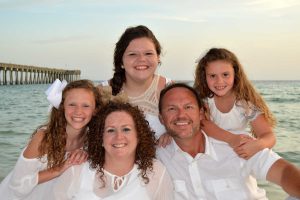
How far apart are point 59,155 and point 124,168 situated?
772 mm

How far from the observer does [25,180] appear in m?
3.82

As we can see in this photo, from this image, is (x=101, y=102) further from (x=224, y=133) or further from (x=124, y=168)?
(x=224, y=133)

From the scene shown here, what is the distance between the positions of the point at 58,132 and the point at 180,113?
1279 millimetres

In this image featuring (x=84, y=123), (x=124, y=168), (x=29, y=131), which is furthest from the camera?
(x=29, y=131)

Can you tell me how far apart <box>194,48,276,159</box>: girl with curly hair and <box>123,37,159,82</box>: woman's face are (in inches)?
30.1

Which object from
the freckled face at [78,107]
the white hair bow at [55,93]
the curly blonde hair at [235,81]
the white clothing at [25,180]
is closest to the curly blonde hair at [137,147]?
the freckled face at [78,107]

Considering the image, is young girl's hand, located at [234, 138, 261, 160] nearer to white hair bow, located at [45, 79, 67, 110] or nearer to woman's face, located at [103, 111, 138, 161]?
woman's face, located at [103, 111, 138, 161]

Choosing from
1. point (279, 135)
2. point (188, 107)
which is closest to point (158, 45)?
point (188, 107)

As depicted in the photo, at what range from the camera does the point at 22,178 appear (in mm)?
3818

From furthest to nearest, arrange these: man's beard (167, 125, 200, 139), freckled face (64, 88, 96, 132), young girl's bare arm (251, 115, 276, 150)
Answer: young girl's bare arm (251, 115, 276, 150) < freckled face (64, 88, 96, 132) < man's beard (167, 125, 200, 139)

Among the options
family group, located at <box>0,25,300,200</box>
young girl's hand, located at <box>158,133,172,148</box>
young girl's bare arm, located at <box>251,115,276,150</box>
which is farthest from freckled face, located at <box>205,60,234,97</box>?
young girl's hand, located at <box>158,133,172,148</box>

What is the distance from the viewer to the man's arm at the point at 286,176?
9.71 feet

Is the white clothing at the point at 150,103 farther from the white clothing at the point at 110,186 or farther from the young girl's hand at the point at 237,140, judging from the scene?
the white clothing at the point at 110,186

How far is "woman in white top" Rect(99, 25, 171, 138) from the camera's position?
Result: 184 inches
